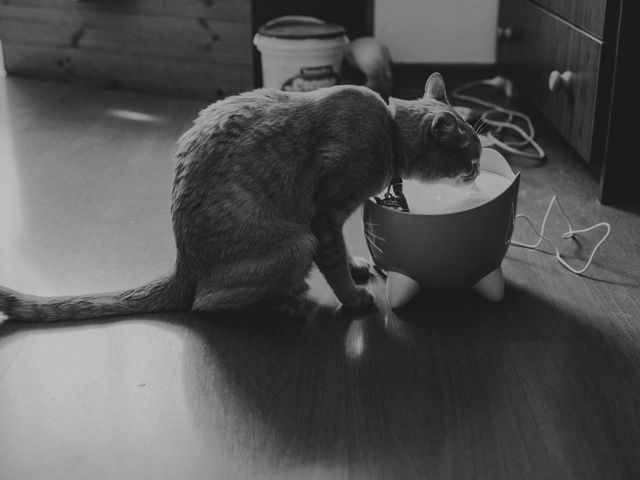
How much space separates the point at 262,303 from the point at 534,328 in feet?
1.82

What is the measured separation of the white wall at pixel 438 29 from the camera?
3320 millimetres

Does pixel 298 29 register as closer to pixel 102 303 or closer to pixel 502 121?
pixel 502 121

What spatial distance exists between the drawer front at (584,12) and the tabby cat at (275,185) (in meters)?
0.70

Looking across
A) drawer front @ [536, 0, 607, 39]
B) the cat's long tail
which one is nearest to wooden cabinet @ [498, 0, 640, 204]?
drawer front @ [536, 0, 607, 39]

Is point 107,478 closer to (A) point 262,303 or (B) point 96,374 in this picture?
(B) point 96,374

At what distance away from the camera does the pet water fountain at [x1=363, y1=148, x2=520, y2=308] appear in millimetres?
1570

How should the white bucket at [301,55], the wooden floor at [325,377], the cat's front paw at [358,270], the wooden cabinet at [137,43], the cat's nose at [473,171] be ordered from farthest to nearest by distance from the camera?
1. the wooden cabinet at [137,43]
2. the white bucket at [301,55]
3. the cat's front paw at [358,270]
4. the cat's nose at [473,171]
5. the wooden floor at [325,377]

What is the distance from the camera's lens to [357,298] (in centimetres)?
169

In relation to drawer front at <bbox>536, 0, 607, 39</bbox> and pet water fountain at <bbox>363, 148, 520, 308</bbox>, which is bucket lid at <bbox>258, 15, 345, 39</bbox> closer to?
drawer front at <bbox>536, 0, 607, 39</bbox>

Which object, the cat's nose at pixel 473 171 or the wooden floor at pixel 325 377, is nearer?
the wooden floor at pixel 325 377

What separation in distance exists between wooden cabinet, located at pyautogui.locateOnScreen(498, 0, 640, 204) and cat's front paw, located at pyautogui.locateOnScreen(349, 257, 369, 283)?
758mm

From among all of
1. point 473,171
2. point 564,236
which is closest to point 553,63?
point 564,236

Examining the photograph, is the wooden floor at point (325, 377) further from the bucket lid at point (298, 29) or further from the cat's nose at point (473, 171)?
the bucket lid at point (298, 29)

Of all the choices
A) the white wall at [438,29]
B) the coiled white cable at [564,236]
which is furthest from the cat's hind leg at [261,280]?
the white wall at [438,29]
